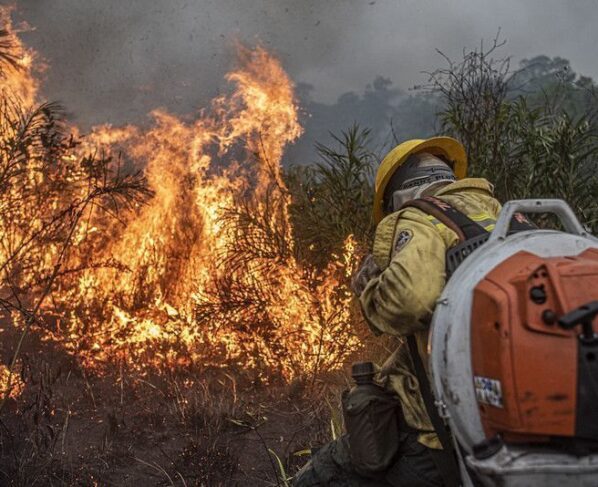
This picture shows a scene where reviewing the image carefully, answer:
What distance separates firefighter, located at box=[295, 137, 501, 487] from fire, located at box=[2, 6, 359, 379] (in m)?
3.45

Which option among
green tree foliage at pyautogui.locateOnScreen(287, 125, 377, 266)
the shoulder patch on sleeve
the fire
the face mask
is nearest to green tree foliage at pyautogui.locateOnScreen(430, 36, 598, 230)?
green tree foliage at pyautogui.locateOnScreen(287, 125, 377, 266)

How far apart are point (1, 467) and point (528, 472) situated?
3476mm

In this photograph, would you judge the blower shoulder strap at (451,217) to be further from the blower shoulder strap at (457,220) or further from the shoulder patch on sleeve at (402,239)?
the shoulder patch on sleeve at (402,239)

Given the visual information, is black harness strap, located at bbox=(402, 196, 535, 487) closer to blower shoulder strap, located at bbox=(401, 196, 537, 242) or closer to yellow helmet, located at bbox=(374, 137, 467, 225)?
blower shoulder strap, located at bbox=(401, 196, 537, 242)

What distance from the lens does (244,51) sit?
8.71 meters

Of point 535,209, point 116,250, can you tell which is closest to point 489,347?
point 535,209

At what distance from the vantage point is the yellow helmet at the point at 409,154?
2.39m

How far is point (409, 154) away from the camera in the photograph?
243 cm

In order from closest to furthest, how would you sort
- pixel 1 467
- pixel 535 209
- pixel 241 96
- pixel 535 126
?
pixel 535 209, pixel 1 467, pixel 535 126, pixel 241 96

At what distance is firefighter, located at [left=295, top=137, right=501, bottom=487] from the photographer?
170 centimetres

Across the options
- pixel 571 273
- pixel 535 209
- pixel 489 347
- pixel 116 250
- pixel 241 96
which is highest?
pixel 241 96

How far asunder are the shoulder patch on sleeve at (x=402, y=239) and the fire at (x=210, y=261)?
12.8 ft

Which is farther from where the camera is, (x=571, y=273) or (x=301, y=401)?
(x=301, y=401)

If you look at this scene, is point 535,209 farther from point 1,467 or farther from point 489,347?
point 1,467
